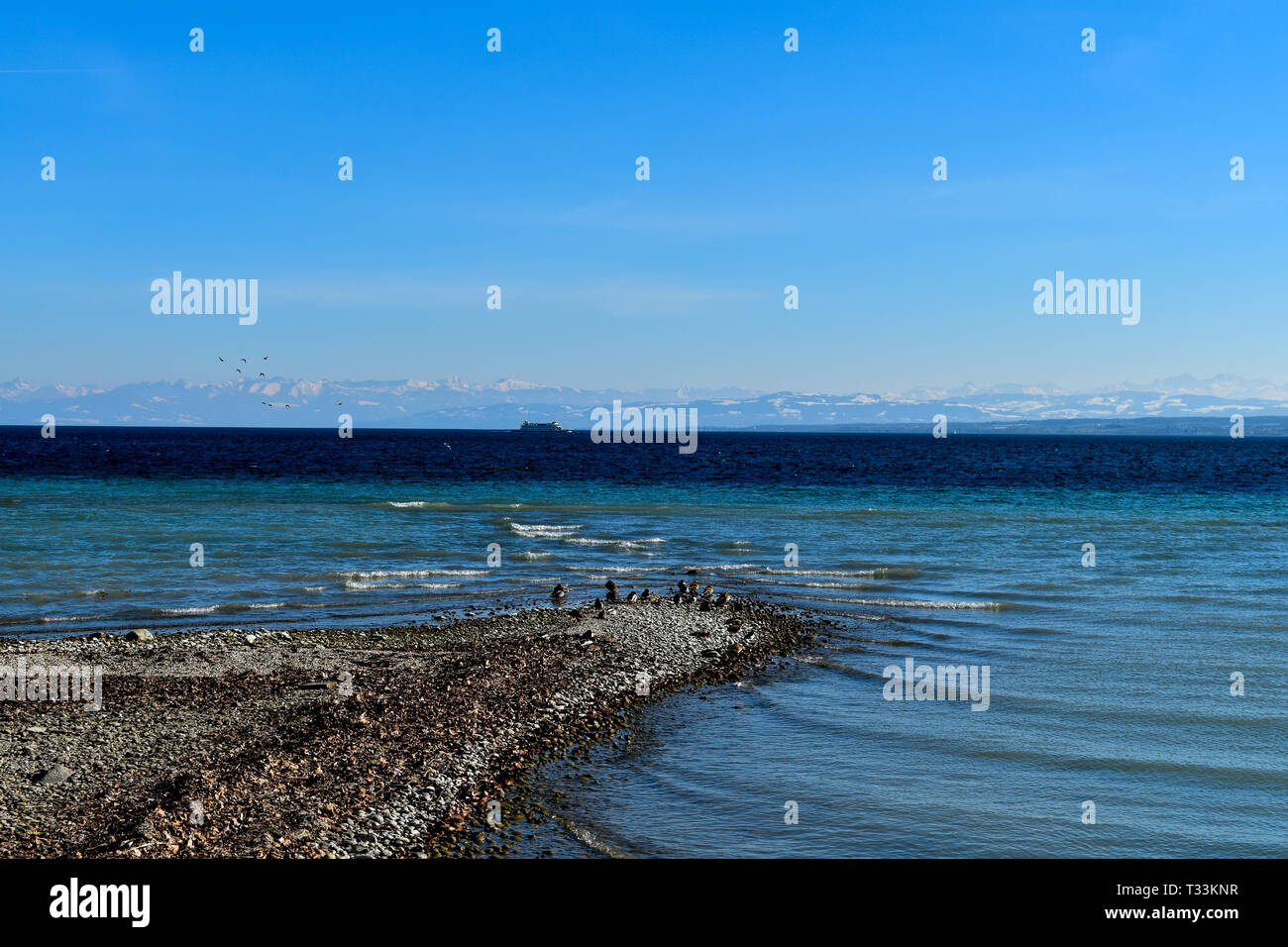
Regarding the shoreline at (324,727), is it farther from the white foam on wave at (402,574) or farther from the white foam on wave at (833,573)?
the white foam on wave at (833,573)

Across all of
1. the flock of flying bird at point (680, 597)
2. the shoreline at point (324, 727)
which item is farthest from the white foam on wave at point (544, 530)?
the shoreline at point (324, 727)

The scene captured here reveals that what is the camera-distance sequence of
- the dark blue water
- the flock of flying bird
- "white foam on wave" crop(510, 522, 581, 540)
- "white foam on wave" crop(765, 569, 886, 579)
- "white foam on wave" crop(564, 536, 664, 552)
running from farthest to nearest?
"white foam on wave" crop(510, 522, 581, 540) → "white foam on wave" crop(564, 536, 664, 552) → "white foam on wave" crop(765, 569, 886, 579) → the flock of flying bird → the dark blue water

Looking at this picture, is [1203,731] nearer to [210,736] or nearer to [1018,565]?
[210,736]

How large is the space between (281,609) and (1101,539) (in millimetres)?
30672

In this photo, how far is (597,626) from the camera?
20438 millimetres

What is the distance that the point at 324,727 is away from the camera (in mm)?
12484

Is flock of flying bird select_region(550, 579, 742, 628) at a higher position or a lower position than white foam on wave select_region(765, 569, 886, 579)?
higher

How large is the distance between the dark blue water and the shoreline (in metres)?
1.30

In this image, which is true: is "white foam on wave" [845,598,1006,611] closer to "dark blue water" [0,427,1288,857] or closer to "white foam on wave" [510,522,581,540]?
"dark blue water" [0,427,1288,857]

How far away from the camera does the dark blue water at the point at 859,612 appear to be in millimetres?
10688

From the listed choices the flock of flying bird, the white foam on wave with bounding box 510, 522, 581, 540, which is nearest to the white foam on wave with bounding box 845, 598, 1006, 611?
the flock of flying bird

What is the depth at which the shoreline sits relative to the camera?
9.23 meters

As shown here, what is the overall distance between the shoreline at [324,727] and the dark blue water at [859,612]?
130 cm

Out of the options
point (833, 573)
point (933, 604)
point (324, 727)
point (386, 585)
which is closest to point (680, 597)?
point (933, 604)
